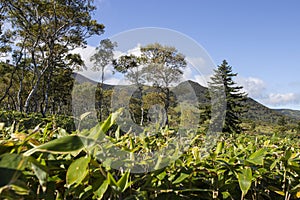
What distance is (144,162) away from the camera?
2.16ft

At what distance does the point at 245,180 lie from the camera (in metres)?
0.63

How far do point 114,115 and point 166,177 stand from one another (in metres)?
0.22

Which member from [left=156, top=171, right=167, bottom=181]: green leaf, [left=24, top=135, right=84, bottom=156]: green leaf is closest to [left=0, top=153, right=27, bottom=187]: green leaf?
[left=24, top=135, right=84, bottom=156]: green leaf

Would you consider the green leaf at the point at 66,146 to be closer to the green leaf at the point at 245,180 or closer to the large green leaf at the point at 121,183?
the large green leaf at the point at 121,183

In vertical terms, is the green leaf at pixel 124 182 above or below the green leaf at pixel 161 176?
above

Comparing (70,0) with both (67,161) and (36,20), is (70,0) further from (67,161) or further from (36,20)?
(67,161)

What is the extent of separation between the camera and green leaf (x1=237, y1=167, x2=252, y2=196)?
2.04ft

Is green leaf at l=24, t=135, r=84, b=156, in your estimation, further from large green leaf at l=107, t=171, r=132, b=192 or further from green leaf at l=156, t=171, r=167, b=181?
green leaf at l=156, t=171, r=167, b=181

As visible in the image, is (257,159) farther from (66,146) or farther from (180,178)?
(66,146)

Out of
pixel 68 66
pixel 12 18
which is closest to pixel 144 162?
pixel 12 18

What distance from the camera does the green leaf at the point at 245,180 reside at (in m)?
0.62

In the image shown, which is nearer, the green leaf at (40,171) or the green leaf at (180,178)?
the green leaf at (40,171)

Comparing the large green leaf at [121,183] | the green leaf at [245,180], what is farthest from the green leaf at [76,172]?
the green leaf at [245,180]

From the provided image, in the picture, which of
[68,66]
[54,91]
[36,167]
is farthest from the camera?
[54,91]
